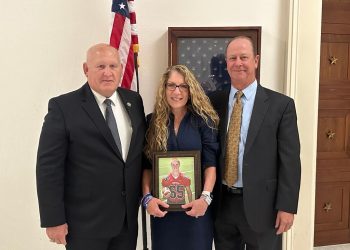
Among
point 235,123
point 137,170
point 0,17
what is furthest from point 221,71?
point 0,17

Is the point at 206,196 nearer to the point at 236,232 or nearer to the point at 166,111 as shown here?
the point at 236,232

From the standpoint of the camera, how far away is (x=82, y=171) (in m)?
1.69

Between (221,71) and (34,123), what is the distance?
138cm

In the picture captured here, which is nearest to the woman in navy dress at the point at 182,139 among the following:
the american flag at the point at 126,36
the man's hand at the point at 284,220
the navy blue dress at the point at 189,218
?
the navy blue dress at the point at 189,218

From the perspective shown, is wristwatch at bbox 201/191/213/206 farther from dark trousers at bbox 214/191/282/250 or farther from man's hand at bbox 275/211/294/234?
man's hand at bbox 275/211/294/234

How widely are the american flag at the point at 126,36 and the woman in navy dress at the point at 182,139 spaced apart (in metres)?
0.51

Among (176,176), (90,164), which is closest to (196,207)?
(176,176)

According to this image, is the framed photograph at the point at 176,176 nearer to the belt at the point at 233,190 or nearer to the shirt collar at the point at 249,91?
the belt at the point at 233,190

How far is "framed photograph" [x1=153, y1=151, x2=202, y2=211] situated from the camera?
5.72 ft

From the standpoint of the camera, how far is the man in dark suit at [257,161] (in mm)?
1812

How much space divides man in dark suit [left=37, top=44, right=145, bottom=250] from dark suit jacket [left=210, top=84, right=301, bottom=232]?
1.79 feet

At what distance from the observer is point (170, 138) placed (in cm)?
181

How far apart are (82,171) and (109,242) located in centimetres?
41

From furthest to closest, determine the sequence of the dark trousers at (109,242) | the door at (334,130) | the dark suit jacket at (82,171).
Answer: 1. the door at (334,130)
2. the dark trousers at (109,242)
3. the dark suit jacket at (82,171)
